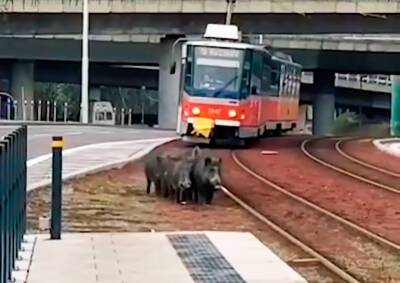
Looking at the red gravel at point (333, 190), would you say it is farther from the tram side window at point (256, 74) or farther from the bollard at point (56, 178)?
the bollard at point (56, 178)

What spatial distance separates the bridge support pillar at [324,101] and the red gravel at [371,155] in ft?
137

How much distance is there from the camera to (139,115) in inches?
4887

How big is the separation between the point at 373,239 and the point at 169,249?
3560mm

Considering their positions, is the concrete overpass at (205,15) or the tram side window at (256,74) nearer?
the tram side window at (256,74)

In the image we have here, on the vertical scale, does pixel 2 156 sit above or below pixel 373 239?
above

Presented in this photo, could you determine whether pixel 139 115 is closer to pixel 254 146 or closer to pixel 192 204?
pixel 254 146

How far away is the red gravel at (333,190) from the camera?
19078 millimetres

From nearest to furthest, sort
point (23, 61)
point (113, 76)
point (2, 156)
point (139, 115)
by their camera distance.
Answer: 1. point (2, 156)
2. point (23, 61)
3. point (113, 76)
4. point (139, 115)

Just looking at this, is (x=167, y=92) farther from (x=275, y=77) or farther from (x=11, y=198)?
(x=11, y=198)

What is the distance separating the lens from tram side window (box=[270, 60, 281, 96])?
43.1 meters

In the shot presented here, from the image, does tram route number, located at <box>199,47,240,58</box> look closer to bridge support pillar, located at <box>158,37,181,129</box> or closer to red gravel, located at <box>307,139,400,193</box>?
red gravel, located at <box>307,139,400,193</box>

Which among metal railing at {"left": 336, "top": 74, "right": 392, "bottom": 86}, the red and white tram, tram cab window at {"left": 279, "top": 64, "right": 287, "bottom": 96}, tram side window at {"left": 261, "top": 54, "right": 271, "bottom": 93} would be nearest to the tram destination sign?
the red and white tram

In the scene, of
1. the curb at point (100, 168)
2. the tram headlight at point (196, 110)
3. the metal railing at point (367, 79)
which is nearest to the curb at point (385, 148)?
the tram headlight at point (196, 110)

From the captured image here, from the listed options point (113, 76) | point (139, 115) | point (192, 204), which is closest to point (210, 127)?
point (192, 204)
